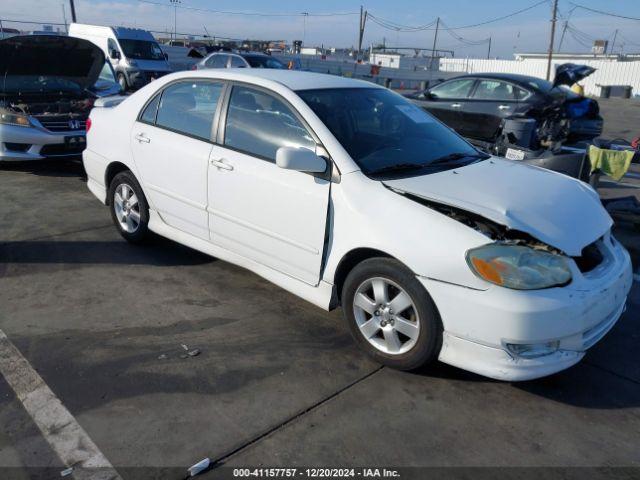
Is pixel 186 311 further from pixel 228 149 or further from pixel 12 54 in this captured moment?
pixel 12 54

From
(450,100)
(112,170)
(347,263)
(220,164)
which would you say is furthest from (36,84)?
(347,263)

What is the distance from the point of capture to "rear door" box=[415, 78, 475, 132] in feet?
33.2

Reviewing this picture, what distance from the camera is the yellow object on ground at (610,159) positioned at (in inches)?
232

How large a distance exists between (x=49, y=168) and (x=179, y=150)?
513 centimetres

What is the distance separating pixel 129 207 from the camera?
499 cm

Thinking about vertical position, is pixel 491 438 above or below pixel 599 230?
below

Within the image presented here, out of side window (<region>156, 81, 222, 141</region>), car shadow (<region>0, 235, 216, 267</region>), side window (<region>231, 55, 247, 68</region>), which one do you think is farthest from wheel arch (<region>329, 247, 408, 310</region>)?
side window (<region>231, 55, 247, 68</region>)

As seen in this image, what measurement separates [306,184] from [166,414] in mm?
1578

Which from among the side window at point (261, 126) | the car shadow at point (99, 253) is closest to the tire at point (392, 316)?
the side window at point (261, 126)

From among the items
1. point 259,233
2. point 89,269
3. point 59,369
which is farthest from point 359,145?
point 89,269

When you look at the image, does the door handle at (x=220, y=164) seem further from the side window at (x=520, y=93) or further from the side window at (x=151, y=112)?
the side window at (x=520, y=93)

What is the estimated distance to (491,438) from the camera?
2721 millimetres

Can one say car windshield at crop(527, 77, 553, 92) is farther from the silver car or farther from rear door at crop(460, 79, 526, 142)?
the silver car

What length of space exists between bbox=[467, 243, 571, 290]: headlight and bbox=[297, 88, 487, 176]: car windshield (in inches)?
35.1
